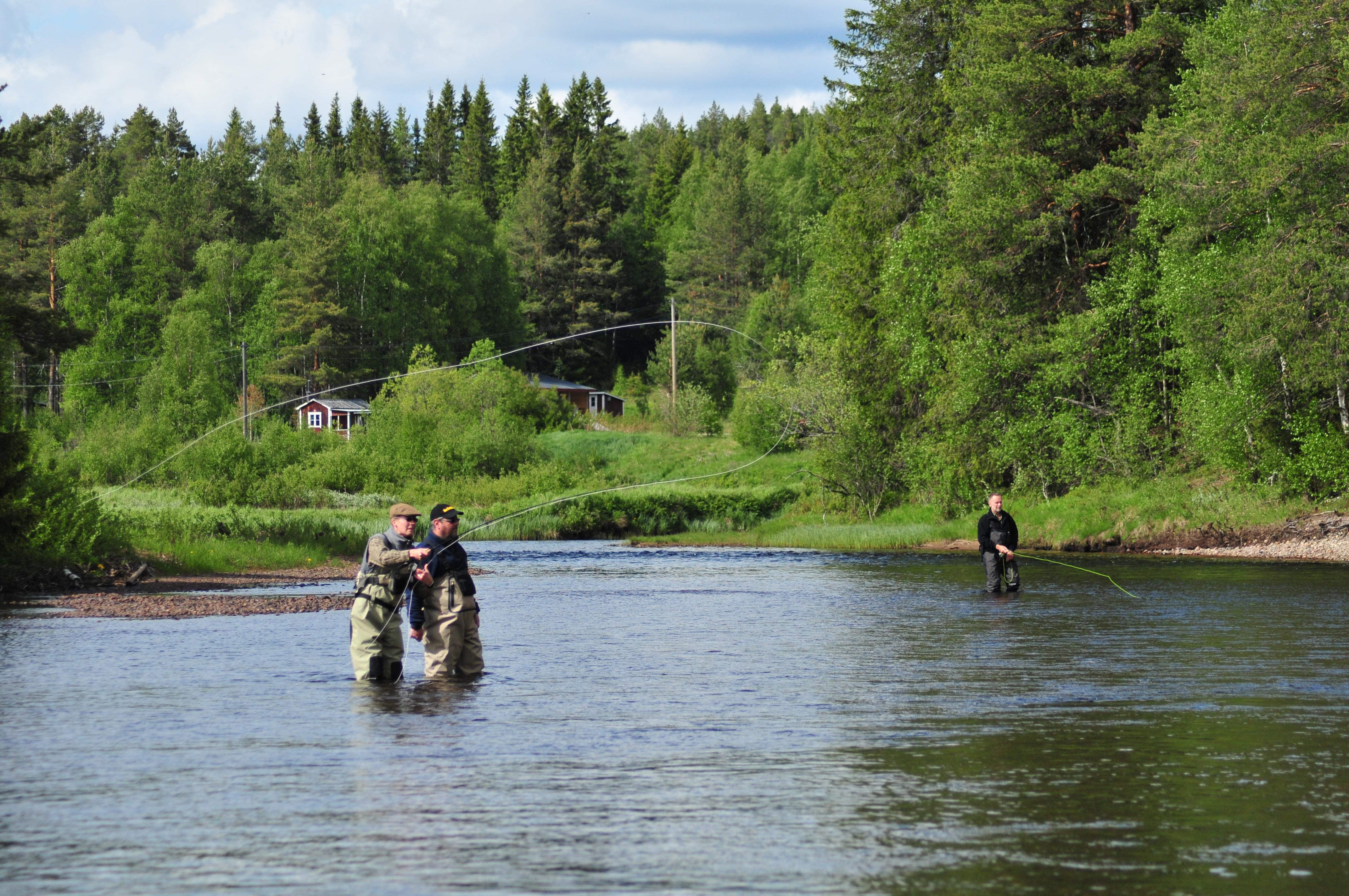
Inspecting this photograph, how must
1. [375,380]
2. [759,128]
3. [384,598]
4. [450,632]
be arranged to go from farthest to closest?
1. [759,128]
2. [375,380]
3. [450,632]
4. [384,598]

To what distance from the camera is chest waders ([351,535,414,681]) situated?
43.2 ft

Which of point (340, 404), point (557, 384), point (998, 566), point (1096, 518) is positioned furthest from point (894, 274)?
point (557, 384)

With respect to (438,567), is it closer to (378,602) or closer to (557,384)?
(378,602)

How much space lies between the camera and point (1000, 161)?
139 feet

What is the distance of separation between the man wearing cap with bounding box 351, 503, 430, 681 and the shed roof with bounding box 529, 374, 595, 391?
83342 mm

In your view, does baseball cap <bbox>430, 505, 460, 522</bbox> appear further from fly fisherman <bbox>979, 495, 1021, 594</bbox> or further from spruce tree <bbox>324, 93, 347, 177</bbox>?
spruce tree <bbox>324, 93, 347, 177</bbox>

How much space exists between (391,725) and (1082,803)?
5.70 meters

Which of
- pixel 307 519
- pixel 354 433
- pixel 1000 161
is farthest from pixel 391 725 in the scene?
pixel 354 433

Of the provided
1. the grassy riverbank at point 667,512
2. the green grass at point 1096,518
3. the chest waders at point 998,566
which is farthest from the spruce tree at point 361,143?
the chest waders at point 998,566

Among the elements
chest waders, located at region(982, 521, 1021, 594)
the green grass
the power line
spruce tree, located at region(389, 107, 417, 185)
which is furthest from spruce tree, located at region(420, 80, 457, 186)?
chest waders, located at region(982, 521, 1021, 594)

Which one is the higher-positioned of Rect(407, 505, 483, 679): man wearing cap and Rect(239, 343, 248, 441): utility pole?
Rect(239, 343, 248, 441): utility pole

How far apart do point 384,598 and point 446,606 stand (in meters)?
0.71

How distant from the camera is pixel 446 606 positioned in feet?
45.1

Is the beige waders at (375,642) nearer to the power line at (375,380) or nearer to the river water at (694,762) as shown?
the river water at (694,762)
